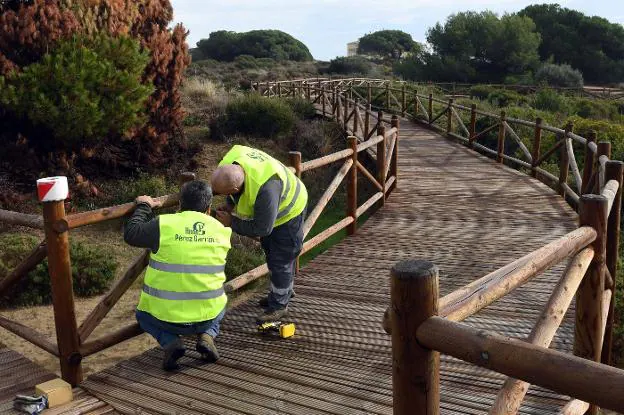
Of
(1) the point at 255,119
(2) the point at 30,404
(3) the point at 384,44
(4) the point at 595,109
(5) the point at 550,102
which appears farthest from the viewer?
(3) the point at 384,44

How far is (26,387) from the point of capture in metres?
3.87

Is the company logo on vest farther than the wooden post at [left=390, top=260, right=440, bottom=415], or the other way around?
the company logo on vest

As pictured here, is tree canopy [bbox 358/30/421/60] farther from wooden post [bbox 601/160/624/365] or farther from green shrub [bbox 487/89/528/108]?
wooden post [bbox 601/160/624/365]

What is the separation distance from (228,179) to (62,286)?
117 centimetres

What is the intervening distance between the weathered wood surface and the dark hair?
3.92 feet

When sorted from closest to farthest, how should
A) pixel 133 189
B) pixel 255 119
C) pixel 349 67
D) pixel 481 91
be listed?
pixel 133 189, pixel 255 119, pixel 481 91, pixel 349 67

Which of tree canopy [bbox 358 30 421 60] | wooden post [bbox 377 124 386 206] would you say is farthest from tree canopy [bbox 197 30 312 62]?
wooden post [bbox 377 124 386 206]

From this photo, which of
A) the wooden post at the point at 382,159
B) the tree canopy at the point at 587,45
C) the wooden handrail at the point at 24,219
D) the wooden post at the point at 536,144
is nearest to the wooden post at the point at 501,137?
the wooden post at the point at 536,144

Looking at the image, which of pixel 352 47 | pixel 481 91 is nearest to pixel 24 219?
pixel 481 91

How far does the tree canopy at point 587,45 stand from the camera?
135ft

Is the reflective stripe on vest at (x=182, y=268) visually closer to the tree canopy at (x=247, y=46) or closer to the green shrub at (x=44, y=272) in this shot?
the green shrub at (x=44, y=272)

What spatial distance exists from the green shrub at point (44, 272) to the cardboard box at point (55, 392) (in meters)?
4.26

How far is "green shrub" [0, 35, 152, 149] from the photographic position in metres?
9.19

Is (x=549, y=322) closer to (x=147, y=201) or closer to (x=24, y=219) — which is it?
(x=147, y=201)
